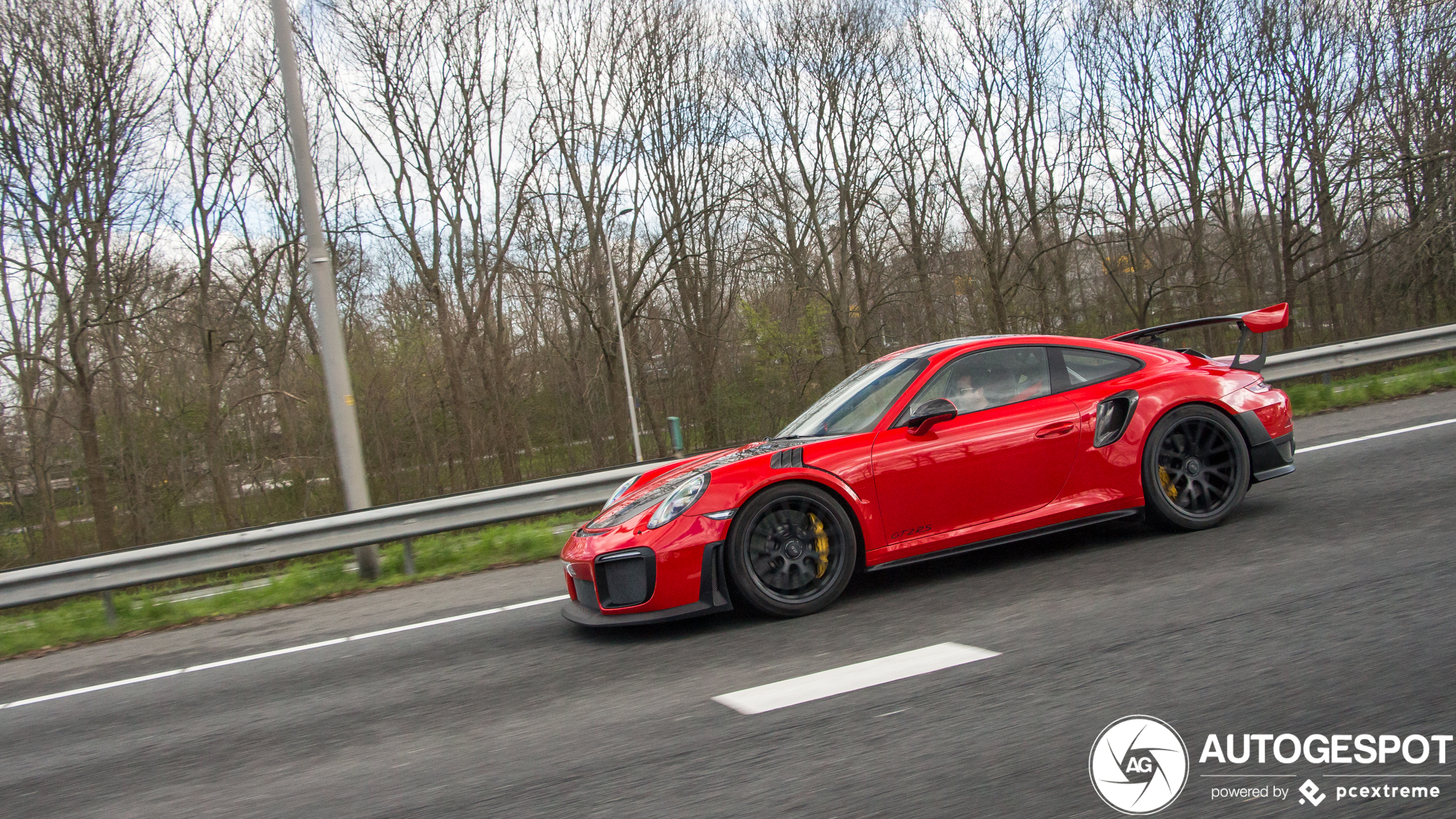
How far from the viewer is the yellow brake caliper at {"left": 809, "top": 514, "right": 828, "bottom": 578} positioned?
5.03m

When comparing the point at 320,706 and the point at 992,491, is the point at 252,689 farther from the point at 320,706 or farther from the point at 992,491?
the point at 992,491

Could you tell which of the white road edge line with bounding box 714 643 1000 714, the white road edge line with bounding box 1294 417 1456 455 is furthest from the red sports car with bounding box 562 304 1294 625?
the white road edge line with bounding box 1294 417 1456 455

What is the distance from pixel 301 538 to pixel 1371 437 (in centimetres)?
945

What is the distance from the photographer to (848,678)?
3861 millimetres

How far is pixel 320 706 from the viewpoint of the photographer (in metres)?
4.55

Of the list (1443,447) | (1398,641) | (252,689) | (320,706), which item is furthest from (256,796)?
(1443,447)

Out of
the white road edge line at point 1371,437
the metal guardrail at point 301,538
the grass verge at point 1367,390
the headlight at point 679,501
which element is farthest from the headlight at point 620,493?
the grass verge at point 1367,390

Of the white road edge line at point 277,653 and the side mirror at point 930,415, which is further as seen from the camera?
the white road edge line at point 277,653

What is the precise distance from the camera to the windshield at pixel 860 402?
548cm

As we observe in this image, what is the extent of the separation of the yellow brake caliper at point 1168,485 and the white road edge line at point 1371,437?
3.24 meters

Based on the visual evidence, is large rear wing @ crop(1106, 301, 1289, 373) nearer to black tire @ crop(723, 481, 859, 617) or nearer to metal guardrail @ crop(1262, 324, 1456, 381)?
black tire @ crop(723, 481, 859, 617)

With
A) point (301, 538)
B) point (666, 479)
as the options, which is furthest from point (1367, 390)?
point (301, 538)

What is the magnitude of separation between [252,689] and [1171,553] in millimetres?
5080

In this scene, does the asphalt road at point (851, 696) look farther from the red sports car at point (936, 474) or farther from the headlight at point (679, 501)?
the headlight at point (679, 501)
